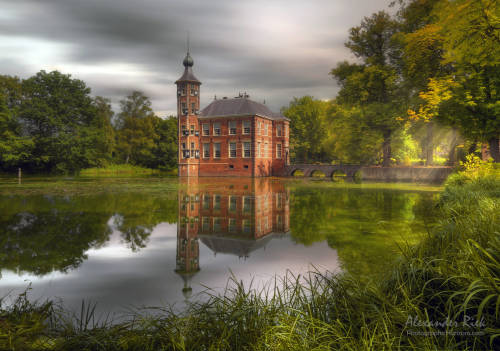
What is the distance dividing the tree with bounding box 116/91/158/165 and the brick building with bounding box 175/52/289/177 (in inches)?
561

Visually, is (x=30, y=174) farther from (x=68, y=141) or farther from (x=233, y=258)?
(x=233, y=258)

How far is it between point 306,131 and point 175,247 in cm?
4832

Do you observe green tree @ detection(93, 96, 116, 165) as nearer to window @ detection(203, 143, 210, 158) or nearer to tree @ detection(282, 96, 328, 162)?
window @ detection(203, 143, 210, 158)

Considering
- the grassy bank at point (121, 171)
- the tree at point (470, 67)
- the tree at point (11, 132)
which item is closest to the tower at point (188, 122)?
the grassy bank at point (121, 171)

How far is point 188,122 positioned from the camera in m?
41.1

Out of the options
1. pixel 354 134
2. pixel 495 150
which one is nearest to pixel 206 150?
pixel 354 134

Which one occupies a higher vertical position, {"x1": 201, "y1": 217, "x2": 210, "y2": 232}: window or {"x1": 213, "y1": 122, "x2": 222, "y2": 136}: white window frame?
{"x1": 213, "y1": 122, "x2": 222, "y2": 136}: white window frame

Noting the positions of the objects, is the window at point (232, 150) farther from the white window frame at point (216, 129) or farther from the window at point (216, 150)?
the white window frame at point (216, 129)

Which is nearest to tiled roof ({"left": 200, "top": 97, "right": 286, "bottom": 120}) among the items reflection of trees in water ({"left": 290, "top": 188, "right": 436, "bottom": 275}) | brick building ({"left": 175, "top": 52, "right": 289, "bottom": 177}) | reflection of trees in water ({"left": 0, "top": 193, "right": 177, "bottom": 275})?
brick building ({"left": 175, "top": 52, "right": 289, "bottom": 177})

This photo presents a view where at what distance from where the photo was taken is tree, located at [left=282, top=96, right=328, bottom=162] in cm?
5238

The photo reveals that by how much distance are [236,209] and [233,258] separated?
6138 mm

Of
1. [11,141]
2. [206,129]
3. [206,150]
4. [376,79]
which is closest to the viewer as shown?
[376,79]

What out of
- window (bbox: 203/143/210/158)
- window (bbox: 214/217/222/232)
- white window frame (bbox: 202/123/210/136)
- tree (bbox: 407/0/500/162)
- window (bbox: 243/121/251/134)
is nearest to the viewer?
window (bbox: 214/217/222/232)

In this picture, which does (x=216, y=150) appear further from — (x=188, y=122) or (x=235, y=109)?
(x=235, y=109)
